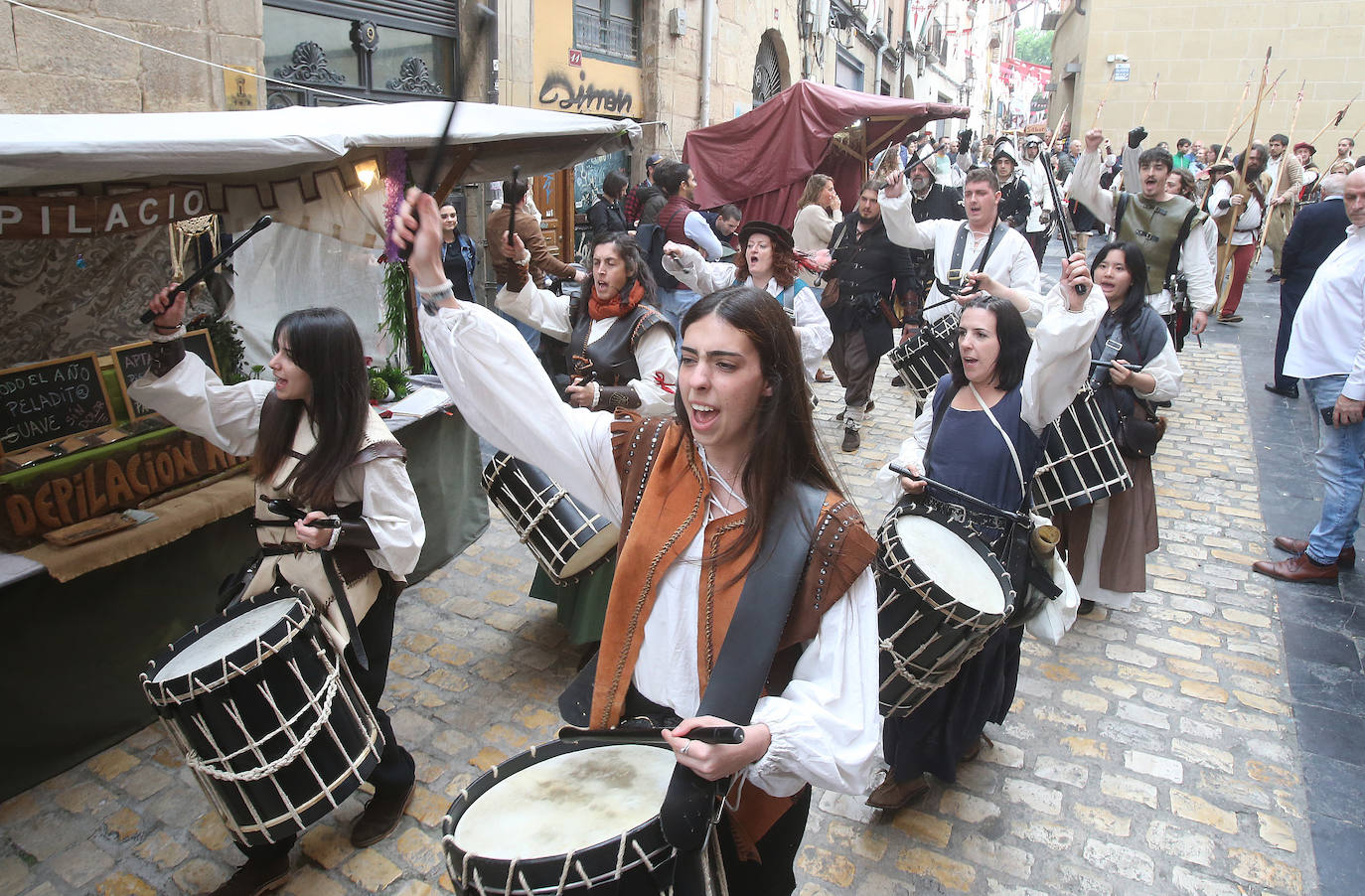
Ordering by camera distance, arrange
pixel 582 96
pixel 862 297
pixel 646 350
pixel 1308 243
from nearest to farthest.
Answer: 1. pixel 646 350
2. pixel 862 297
3. pixel 1308 243
4. pixel 582 96

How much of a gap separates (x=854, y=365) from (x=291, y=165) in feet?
16.6

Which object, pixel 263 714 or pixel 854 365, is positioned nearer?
pixel 263 714

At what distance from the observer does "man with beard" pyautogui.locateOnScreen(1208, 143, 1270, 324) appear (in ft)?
37.8

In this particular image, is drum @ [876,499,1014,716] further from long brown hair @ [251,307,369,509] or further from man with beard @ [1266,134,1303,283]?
man with beard @ [1266,134,1303,283]

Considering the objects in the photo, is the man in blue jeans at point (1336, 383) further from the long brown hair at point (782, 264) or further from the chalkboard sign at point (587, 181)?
the chalkboard sign at point (587, 181)

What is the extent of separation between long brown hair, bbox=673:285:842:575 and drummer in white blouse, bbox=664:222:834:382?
3581 millimetres

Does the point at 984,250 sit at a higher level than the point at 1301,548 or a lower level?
higher

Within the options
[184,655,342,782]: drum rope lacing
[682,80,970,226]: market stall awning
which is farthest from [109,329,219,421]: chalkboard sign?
[682,80,970,226]: market stall awning

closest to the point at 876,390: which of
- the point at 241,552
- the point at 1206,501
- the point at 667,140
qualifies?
the point at 1206,501

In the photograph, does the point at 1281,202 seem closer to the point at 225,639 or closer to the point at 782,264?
the point at 782,264

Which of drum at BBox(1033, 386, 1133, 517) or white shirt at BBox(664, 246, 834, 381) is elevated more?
white shirt at BBox(664, 246, 834, 381)

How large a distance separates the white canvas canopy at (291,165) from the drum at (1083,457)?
2.85 meters

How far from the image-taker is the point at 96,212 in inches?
133

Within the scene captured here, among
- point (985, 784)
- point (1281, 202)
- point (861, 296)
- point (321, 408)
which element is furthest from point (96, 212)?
point (1281, 202)
